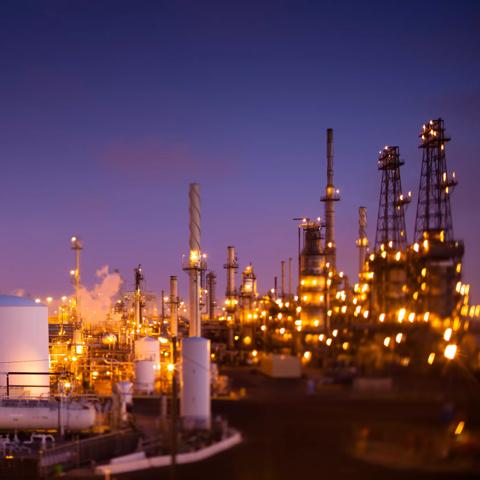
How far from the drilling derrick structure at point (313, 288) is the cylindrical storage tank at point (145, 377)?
4.53 metres

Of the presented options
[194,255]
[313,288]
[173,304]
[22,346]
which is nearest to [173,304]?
[173,304]

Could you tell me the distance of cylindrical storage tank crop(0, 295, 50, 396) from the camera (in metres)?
30.4

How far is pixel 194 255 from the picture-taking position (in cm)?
2603

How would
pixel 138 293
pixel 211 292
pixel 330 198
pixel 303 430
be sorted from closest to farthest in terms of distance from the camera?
pixel 303 430, pixel 330 198, pixel 138 293, pixel 211 292

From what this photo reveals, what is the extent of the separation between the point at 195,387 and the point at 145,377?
4.66 metres

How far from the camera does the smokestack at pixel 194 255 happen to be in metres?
23.5

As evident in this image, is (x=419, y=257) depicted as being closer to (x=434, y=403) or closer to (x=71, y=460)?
(x=434, y=403)

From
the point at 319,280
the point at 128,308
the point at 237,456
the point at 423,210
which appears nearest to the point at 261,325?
the point at 319,280

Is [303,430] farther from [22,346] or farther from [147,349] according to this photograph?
[22,346]

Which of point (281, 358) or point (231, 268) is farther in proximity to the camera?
point (231, 268)

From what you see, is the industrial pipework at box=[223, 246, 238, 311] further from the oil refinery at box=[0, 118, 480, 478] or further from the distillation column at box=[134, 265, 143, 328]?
the oil refinery at box=[0, 118, 480, 478]

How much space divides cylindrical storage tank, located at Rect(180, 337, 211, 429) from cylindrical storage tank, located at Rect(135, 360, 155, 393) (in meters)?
2.63

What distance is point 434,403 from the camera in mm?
12406

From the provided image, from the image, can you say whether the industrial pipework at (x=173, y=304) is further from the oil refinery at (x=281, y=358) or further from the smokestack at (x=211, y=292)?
the oil refinery at (x=281, y=358)
